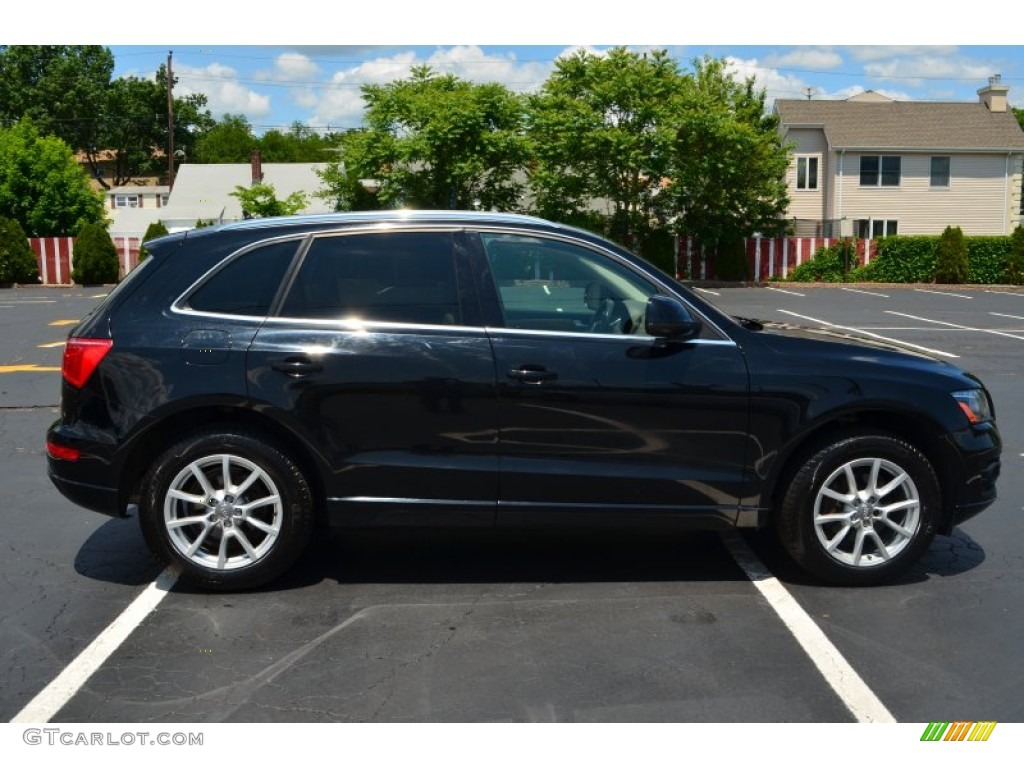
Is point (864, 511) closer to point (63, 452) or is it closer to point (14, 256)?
point (63, 452)

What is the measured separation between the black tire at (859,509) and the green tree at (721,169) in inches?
1158

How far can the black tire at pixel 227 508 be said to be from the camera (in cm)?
502

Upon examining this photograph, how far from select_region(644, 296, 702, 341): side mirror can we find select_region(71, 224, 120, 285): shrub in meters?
33.9

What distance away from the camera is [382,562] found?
221 inches

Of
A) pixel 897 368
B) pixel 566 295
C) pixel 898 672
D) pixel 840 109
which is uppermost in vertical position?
pixel 840 109

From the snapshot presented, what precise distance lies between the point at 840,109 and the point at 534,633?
1798 inches

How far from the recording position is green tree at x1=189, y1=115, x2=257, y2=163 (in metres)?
98.5

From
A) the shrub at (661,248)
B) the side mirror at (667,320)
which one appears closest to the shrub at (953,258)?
the shrub at (661,248)

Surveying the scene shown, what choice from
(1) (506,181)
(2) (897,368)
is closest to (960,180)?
(1) (506,181)

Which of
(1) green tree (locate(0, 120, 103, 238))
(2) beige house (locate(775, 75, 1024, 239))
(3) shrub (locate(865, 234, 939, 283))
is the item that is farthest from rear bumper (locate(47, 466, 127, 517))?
(2) beige house (locate(775, 75, 1024, 239))

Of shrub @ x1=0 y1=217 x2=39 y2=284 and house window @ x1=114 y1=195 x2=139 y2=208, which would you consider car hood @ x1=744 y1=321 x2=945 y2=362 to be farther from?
house window @ x1=114 y1=195 x2=139 y2=208

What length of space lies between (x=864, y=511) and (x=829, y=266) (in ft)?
108

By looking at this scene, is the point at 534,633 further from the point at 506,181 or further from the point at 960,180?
the point at 960,180

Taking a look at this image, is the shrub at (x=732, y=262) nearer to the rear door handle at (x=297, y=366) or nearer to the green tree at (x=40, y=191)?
the green tree at (x=40, y=191)
